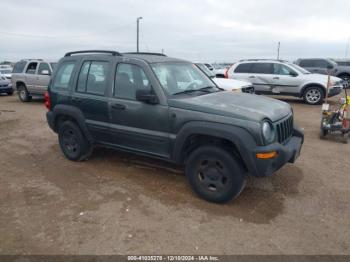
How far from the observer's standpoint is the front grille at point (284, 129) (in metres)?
3.95

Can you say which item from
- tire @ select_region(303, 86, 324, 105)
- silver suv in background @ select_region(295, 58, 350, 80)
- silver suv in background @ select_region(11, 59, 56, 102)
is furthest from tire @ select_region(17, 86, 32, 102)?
silver suv in background @ select_region(295, 58, 350, 80)

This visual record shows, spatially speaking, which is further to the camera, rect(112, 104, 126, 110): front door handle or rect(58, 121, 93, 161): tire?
rect(58, 121, 93, 161): tire

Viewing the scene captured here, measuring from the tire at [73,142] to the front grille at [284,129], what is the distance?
3.16 metres

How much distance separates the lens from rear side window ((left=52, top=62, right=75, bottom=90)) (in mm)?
5336

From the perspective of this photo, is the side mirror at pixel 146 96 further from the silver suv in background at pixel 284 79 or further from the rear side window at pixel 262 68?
the rear side window at pixel 262 68

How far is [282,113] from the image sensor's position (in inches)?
164

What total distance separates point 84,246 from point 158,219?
35.3 inches

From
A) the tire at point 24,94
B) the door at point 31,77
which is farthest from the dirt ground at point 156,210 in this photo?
the tire at point 24,94

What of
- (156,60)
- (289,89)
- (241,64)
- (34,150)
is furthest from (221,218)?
(241,64)

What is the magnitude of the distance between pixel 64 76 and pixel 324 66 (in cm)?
1684

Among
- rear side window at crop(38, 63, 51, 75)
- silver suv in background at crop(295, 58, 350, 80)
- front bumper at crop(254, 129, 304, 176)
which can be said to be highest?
silver suv in background at crop(295, 58, 350, 80)

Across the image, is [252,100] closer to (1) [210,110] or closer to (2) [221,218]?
(1) [210,110]

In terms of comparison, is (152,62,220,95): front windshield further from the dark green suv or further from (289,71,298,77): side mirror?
(289,71,298,77): side mirror

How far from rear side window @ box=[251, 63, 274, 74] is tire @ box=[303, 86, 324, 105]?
1.66 m
